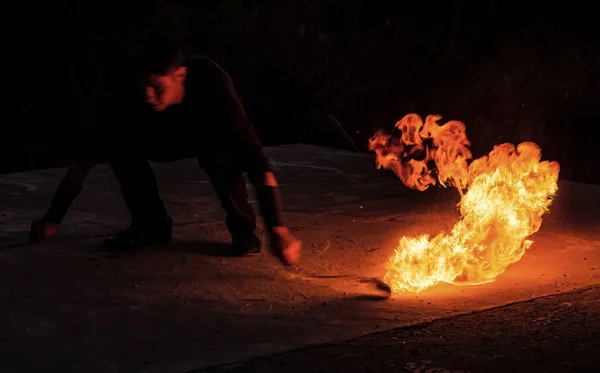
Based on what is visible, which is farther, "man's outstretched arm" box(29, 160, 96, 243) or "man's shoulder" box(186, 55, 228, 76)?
"man's shoulder" box(186, 55, 228, 76)

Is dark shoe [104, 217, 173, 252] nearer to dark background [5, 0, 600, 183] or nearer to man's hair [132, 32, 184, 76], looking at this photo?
man's hair [132, 32, 184, 76]

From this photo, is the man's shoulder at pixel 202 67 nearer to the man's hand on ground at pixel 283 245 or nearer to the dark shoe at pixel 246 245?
the dark shoe at pixel 246 245

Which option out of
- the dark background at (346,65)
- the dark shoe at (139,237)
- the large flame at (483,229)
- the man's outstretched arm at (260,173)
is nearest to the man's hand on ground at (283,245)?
the man's outstretched arm at (260,173)

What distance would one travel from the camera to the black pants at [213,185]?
6727 millimetres

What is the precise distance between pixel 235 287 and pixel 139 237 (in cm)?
127

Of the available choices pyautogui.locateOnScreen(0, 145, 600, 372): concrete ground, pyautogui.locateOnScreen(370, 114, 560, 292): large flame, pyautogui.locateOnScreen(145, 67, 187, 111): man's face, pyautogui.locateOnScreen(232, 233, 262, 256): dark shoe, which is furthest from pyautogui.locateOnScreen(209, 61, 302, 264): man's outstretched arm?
pyautogui.locateOnScreen(232, 233, 262, 256): dark shoe

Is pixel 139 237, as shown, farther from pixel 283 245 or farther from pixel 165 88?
pixel 283 245

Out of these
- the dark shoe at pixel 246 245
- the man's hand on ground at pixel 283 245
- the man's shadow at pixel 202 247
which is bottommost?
the man's shadow at pixel 202 247

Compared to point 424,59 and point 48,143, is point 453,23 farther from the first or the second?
point 48,143

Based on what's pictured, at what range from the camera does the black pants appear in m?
6.73

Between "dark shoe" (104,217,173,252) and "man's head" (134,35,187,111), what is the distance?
113 cm

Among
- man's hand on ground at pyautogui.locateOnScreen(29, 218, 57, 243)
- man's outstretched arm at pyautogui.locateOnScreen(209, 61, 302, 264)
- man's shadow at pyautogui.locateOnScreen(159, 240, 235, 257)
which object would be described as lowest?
man's shadow at pyautogui.locateOnScreen(159, 240, 235, 257)

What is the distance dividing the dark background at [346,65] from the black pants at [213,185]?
5552 mm

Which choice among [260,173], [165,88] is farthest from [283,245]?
[165,88]
